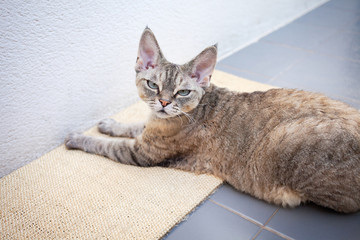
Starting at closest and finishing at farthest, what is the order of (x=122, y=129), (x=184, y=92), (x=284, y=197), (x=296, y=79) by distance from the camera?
(x=284, y=197)
(x=184, y=92)
(x=122, y=129)
(x=296, y=79)

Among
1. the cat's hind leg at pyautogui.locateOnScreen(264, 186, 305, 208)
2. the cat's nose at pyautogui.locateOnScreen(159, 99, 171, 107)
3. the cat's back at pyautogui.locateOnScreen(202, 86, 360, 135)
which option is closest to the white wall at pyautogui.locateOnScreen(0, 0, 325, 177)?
the cat's nose at pyautogui.locateOnScreen(159, 99, 171, 107)

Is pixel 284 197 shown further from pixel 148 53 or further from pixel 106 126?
pixel 106 126

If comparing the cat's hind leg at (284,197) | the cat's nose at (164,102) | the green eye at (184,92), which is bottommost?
the cat's hind leg at (284,197)

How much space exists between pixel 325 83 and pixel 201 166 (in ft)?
5.90

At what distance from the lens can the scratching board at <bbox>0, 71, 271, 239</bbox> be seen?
183cm

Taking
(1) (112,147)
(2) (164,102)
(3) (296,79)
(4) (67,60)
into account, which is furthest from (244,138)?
(3) (296,79)

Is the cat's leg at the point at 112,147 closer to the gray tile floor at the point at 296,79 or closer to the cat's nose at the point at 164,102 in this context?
the cat's nose at the point at 164,102

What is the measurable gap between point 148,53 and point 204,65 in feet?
1.17

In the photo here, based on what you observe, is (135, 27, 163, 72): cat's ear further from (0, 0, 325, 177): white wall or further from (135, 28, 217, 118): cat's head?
(0, 0, 325, 177): white wall

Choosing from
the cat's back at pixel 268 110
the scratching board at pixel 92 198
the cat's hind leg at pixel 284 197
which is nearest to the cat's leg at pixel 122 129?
the scratching board at pixel 92 198

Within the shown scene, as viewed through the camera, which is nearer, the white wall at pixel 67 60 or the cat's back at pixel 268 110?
the cat's back at pixel 268 110

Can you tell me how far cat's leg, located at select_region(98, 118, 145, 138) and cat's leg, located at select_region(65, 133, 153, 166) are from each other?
183 millimetres

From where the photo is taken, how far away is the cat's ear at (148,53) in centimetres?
203

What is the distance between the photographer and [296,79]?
11.1 feet
